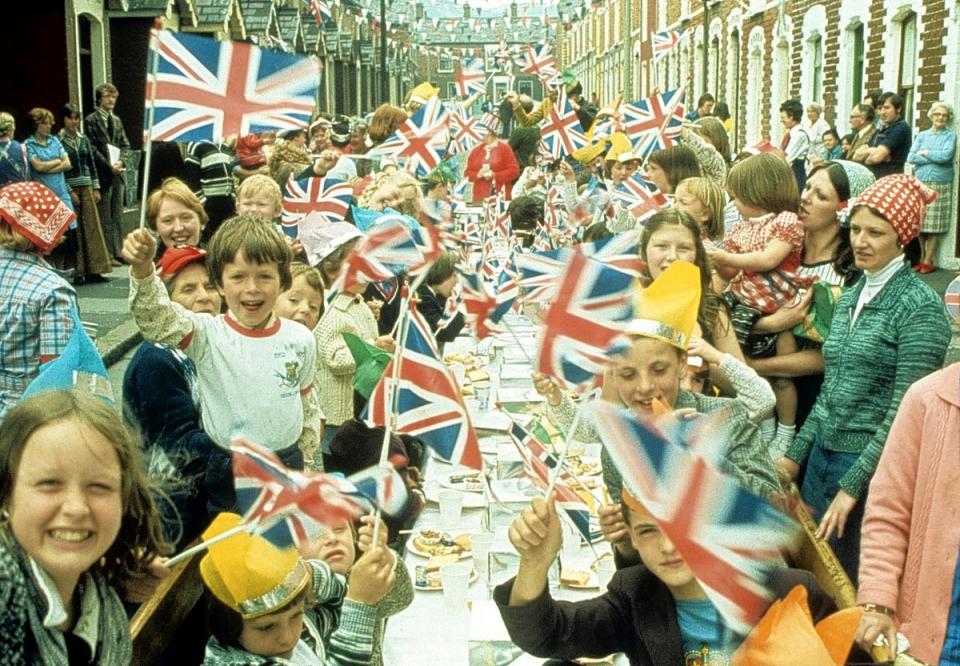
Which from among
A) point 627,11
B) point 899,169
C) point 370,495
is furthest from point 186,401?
point 627,11

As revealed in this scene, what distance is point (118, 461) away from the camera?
2.15 m

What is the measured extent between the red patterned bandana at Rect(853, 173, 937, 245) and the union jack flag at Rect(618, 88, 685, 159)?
192 inches

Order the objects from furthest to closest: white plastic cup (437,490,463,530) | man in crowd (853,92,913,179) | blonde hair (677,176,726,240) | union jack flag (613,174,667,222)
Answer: man in crowd (853,92,913,179) → union jack flag (613,174,667,222) → blonde hair (677,176,726,240) → white plastic cup (437,490,463,530)

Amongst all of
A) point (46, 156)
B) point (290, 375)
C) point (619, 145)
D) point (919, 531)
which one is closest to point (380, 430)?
point (290, 375)

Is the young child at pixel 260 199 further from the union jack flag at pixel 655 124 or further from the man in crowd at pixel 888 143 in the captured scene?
the man in crowd at pixel 888 143

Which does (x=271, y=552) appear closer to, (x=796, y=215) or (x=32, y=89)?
(x=796, y=215)

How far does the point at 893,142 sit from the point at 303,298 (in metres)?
11.0

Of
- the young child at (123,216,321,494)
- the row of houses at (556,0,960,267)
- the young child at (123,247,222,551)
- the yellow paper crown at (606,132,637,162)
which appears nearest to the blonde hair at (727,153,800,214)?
the young child at (123,216,321,494)

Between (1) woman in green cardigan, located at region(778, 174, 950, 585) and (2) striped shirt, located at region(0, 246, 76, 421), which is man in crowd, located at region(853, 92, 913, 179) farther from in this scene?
(2) striped shirt, located at region(0, 246, 76, 421)

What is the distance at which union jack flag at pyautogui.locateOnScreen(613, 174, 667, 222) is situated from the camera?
20.9 feet

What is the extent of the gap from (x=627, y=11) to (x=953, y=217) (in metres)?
8.12

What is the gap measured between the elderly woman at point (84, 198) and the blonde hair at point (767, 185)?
29.9ft

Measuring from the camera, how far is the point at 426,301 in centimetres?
691

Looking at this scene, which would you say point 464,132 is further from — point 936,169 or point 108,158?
point 936,169
